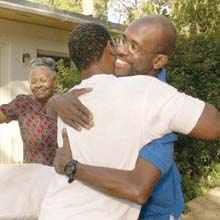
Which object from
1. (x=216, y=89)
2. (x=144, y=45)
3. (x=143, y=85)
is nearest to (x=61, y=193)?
(x=143, y=85)

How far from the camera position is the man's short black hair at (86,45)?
5.39ft

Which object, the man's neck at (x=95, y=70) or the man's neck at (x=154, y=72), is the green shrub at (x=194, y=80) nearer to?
the man's neck at (x=154, y=72)

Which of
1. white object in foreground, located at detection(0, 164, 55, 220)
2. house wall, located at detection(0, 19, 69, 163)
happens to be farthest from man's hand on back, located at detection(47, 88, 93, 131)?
house wall, located at detection(0, 19, 69, 163)

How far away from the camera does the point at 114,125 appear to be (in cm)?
152

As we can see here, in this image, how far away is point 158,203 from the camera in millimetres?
1755

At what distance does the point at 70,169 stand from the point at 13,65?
648 cm

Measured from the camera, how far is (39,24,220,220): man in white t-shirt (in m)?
1.50

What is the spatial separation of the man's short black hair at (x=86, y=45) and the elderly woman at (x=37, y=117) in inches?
66.5

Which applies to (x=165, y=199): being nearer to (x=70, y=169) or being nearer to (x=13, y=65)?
(x=70, y=169)

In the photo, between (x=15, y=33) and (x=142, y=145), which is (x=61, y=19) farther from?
(x=142, y=145)

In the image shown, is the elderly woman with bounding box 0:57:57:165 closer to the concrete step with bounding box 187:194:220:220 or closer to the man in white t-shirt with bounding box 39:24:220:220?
the man in white t-shirt with bounding box 39:24:220:220

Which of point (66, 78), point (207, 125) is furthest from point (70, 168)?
point (66, 78)

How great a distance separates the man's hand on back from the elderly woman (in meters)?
1.53

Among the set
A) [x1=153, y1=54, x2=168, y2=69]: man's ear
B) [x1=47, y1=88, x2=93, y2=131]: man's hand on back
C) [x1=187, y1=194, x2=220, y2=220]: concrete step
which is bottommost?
[x1=187, y1=194, x2=220, y2=220]: concrete step
